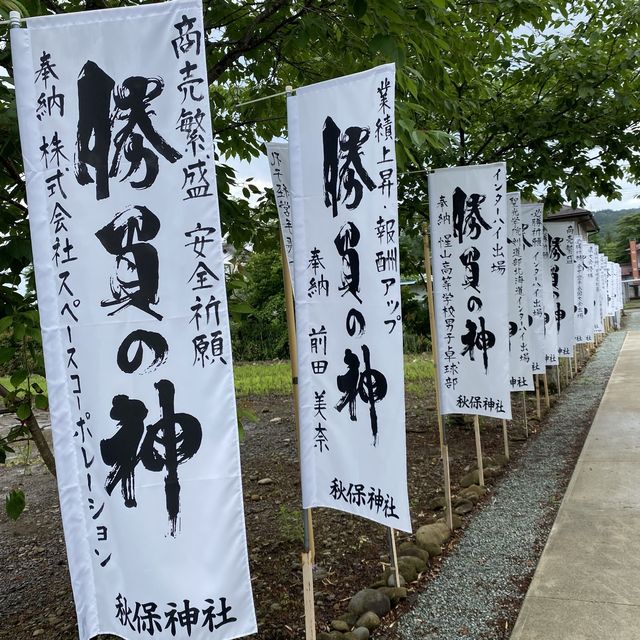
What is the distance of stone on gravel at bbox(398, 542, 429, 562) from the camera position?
12.9ft

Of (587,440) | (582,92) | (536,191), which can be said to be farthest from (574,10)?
(587,440)

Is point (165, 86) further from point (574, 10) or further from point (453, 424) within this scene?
point (453, 424)

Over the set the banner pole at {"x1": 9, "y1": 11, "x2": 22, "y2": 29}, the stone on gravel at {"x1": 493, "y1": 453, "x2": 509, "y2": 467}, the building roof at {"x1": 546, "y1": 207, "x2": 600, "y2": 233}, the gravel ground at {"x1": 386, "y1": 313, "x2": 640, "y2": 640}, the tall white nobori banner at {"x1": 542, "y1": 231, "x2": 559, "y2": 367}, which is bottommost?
the stone on gravel at {"x1": 493, "y1": 453, "x2": 509, "y2": 467}

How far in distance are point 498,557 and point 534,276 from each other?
4969 millimetres

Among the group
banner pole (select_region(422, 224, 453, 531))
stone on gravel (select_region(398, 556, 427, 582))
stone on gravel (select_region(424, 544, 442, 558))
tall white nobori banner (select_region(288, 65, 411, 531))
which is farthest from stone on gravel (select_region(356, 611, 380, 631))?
banner pole (select_region(422, 224, 453, 531))

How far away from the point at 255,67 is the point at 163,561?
3.58 metres

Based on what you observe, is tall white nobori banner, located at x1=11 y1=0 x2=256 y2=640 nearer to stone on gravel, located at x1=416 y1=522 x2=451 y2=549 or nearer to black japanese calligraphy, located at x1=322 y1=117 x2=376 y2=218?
black japanese calligraphy, located at x1=322 y1=117 x2=376 y2=218

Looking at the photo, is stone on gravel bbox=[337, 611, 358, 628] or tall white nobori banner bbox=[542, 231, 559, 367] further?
tall white nobori banner bbox=[542, 231, 559, 367]

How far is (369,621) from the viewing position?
3.15 meters

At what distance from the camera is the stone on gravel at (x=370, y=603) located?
10.7 feet

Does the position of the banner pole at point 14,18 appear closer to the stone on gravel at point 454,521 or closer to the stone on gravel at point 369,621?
the stone on gravel at point 369,621

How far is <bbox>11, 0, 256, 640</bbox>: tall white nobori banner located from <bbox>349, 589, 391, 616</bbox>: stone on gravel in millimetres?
1217

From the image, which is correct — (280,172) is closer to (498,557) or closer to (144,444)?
(144,444)

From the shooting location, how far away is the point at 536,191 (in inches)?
307
